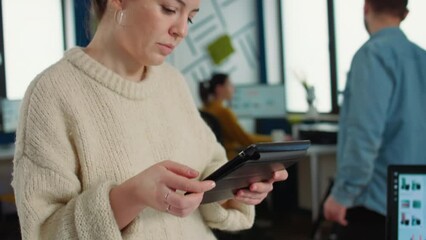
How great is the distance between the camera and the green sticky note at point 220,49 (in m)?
6.29

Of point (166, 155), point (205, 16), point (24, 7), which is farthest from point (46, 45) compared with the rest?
point (166, 155)

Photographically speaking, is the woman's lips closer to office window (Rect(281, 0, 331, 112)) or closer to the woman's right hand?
the woman's right hand

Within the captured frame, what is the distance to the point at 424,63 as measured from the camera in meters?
1.84

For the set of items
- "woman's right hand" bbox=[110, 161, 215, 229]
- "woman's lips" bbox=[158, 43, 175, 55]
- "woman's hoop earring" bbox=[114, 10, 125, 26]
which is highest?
"woman's hoop earring" bbox=[114, 10, 125, 26]

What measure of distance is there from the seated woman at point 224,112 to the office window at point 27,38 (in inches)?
58.6

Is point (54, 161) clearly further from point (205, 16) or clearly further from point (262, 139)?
point (205, 16)

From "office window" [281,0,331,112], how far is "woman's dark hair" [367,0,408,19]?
3.74 m

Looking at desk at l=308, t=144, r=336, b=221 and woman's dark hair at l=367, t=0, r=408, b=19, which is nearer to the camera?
woman's dark hair at l=367, t=0, r=408, b=19

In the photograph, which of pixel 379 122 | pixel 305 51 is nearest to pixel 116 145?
pixel 379 122

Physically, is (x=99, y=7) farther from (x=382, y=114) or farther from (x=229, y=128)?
(x=229, y=128)

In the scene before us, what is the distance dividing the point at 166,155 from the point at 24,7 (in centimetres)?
494

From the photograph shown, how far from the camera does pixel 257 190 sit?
104cm

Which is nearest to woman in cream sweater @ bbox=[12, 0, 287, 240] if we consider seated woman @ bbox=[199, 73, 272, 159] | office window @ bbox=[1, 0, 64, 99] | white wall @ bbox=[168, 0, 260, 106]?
seated woman @ bbox=[199, 73, 272, 159]

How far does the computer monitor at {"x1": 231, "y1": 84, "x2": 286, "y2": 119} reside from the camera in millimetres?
5703
